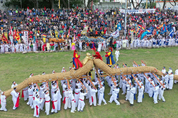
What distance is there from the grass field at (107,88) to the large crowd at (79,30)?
1.41 m

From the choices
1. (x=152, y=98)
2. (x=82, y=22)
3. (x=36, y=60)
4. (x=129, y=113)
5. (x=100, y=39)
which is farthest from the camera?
(x=82, y=22)

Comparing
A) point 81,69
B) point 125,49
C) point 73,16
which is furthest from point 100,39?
point 81,69

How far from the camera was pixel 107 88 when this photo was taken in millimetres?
11820

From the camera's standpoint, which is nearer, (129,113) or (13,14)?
(129,113)

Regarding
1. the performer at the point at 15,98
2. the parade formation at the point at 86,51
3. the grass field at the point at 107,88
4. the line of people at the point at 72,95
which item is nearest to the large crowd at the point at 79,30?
the parade formation at the point at 86,51

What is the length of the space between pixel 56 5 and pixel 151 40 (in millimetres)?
26629

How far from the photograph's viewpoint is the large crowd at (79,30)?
68.3 feet

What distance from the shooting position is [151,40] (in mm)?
21922

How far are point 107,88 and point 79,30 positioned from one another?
49.2ft

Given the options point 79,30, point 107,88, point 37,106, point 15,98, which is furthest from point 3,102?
point 79,30

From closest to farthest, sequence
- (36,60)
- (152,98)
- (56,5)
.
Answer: (152,98) < (36,60) < (56,5)

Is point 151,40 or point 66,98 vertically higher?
point 151,40

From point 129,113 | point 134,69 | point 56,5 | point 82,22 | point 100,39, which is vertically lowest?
point 129,113

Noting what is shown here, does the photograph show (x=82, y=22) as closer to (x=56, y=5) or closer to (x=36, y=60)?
(x=36, y=60)
